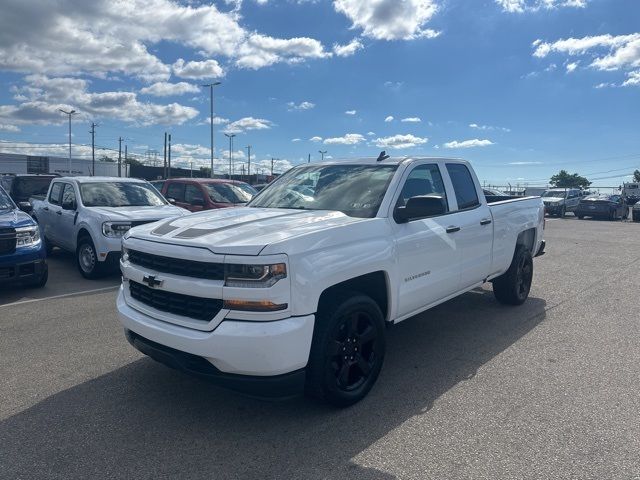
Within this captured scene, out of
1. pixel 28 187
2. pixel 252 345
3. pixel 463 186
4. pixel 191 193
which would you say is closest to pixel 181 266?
pixel 252 345

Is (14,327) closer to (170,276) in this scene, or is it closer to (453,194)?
(170,276)

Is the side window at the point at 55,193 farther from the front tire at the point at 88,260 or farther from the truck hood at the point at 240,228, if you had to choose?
the truck hood at the point at 240,228

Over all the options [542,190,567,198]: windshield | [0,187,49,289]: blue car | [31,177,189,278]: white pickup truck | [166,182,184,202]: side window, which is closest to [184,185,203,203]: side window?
[166,182,184,202]: side window

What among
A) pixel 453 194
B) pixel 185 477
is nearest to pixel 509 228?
pixel 453 194

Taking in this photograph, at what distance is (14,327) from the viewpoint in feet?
18.5

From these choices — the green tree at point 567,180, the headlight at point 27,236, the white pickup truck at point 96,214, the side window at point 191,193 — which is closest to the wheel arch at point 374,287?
the white pickup truck at point 96,214

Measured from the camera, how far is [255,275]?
Answer: 122 inches

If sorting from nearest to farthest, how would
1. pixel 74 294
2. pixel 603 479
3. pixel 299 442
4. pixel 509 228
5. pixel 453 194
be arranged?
pixel 603 479 < pixel 299 442 < pixel 453 194 < pixel 509 228 < pixel 74 294

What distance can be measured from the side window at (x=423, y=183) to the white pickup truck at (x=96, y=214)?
4.35 metres

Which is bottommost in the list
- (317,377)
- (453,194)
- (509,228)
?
(317,377)

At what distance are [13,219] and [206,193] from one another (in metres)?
5.02

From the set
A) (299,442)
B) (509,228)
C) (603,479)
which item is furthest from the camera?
(509,228)

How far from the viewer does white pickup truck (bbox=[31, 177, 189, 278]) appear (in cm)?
812

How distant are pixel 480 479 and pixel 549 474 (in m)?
0.42
